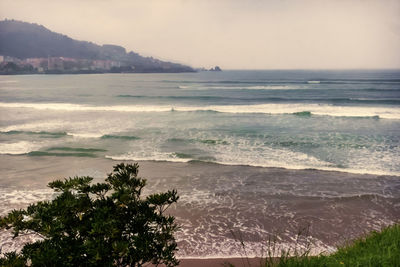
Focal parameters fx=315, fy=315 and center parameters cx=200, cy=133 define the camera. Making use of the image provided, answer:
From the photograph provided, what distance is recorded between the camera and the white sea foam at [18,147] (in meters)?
15.7

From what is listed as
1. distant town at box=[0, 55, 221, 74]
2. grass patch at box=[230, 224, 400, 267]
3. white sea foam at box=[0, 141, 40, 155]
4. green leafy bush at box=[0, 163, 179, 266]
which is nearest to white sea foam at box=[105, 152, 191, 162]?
white sea foam at box=[0, 141, 40, 155]

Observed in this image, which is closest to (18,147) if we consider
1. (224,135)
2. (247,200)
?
(224,135)

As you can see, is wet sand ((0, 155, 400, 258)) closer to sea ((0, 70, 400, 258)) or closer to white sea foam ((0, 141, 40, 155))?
sea ((0, 70, 400, 258))

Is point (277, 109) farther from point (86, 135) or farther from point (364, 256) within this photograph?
point (364, 256)

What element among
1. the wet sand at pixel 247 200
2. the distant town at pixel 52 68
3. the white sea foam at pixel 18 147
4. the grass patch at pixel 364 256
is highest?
the distant town at pixel 52 68

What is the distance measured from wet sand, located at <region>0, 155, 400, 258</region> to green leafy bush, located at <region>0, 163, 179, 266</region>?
212 centimetres

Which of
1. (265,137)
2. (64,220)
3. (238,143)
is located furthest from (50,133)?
(64,220)

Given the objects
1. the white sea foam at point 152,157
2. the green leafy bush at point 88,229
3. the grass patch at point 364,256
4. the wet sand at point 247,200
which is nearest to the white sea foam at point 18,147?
the wet sand at point 247,200

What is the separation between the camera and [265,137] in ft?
62.2

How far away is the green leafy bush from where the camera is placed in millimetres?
3254

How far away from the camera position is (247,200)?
9.57 metres

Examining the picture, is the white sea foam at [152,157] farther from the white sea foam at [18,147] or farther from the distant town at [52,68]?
the distant town at [52,68]

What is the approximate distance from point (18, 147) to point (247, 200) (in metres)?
13.4

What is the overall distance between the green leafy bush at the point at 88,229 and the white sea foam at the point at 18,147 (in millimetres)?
13777
